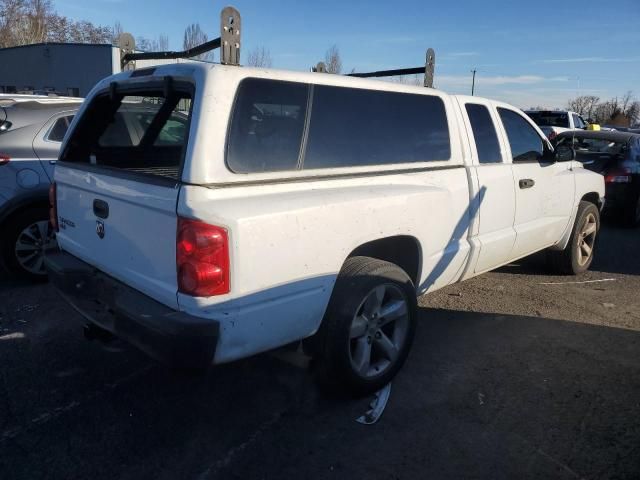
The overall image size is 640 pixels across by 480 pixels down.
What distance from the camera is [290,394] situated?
3205mm

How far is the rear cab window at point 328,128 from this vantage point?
100.0 inches

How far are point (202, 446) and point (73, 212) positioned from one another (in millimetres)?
1639

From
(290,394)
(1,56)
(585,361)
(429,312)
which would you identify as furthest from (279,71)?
(1,56)

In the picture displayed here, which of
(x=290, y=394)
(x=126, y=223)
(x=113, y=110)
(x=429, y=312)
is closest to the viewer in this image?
(x=126, y=223)

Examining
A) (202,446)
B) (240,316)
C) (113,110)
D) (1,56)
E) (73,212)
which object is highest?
(1,56)

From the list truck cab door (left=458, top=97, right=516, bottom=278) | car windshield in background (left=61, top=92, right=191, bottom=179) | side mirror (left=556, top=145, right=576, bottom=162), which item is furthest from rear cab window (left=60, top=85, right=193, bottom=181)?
side mirror (left=556, top=145, right=576, bottom=162)

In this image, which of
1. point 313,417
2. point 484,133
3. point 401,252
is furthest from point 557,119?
point 313,417

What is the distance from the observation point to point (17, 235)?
480 cm

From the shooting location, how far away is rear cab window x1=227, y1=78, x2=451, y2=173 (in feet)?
8.33

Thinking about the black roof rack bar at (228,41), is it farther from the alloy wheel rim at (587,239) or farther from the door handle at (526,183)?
the alloy wheel rim at (587,239)

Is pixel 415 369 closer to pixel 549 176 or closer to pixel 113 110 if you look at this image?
pixel 549 176

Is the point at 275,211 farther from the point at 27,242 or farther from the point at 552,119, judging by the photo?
the point at 552,119

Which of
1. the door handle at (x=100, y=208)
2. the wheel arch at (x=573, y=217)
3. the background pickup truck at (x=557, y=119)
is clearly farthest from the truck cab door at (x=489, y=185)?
the background pickup truck at (x=557, y=119)

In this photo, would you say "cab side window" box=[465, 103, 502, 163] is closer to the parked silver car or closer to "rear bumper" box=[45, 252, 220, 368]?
"rear bumper" box=[45, 252, 220, 368]
